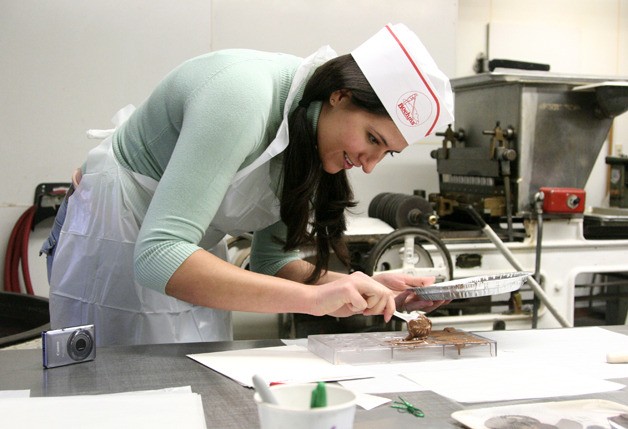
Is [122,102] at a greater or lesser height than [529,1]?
lesser

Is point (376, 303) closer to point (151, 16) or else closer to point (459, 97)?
point (459, 97)

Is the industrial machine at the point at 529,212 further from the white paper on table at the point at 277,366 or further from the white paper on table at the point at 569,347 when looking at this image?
the white paper on table at the point at 277,366

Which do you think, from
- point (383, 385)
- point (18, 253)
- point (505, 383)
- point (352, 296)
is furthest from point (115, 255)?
point (18, 253)

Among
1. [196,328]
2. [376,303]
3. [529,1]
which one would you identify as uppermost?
[529,1]

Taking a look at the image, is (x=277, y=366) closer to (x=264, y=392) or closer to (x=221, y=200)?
(x=221, y=200)

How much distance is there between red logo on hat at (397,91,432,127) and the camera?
135 centimetres

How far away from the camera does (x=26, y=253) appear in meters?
2.90

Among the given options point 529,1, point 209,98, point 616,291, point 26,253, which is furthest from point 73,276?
point 529,1

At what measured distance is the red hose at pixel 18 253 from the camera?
289cm

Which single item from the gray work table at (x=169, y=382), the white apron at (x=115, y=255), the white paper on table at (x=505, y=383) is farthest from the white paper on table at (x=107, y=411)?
the white apron at (x=115, y=255)

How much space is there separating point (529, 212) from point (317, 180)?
1.44 m

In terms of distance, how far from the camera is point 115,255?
1498 mm

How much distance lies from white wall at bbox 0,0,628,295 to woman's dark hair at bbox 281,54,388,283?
174 centimetres

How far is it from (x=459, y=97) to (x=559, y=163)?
562mm
